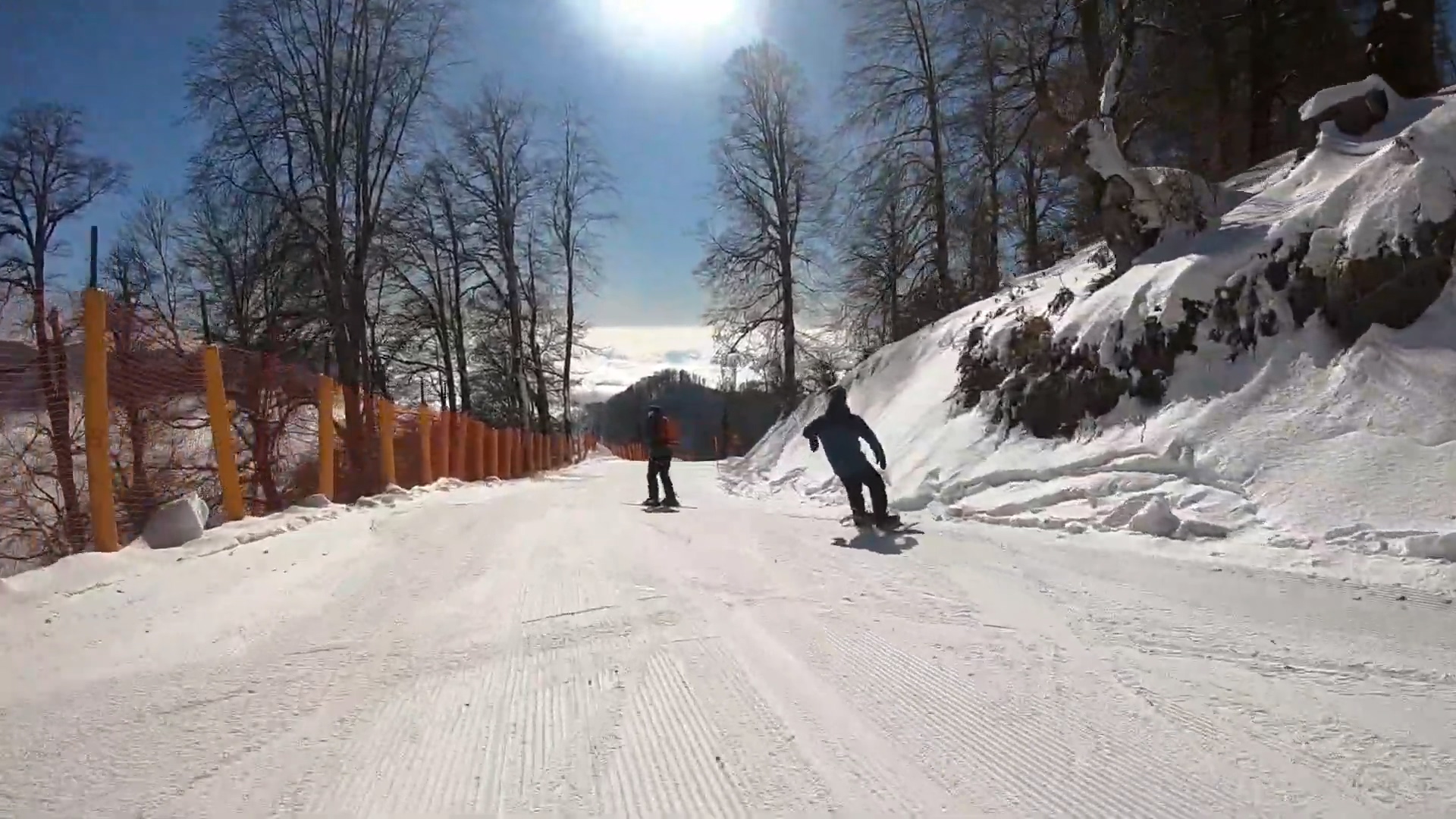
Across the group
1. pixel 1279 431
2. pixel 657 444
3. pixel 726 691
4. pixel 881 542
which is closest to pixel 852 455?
pixel 881 542

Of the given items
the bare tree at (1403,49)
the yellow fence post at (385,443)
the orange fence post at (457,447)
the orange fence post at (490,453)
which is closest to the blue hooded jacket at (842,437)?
the yellow fence post at (385,443)

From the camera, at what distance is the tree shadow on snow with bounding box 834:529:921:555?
6777 millimetres

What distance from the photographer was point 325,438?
10375 millimetres

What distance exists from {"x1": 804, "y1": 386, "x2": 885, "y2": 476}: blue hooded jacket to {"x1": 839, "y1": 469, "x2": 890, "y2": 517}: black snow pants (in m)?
0.05

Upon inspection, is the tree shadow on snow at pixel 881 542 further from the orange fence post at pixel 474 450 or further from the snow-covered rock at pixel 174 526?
the orange fence post at pixel 474 450

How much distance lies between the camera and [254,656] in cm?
402

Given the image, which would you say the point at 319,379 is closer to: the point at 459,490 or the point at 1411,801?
the point at 459,490

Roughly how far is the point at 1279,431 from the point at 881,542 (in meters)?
3.49

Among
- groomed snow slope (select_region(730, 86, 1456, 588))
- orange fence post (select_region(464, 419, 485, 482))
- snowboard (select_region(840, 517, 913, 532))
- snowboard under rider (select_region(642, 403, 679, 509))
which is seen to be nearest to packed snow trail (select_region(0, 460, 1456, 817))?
groomed snow slope (select_region(730, 86, 1456, 588))

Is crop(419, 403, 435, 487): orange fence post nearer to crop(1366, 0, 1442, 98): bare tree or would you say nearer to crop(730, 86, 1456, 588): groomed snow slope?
crop(730, 86, 1456, 588): groomed snow slope

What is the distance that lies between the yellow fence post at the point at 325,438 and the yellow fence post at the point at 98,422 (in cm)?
412

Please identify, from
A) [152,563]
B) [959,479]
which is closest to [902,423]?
[959,479]

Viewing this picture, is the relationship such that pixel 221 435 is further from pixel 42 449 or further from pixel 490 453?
pixel 490 453

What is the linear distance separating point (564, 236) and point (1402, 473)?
1158 inches
